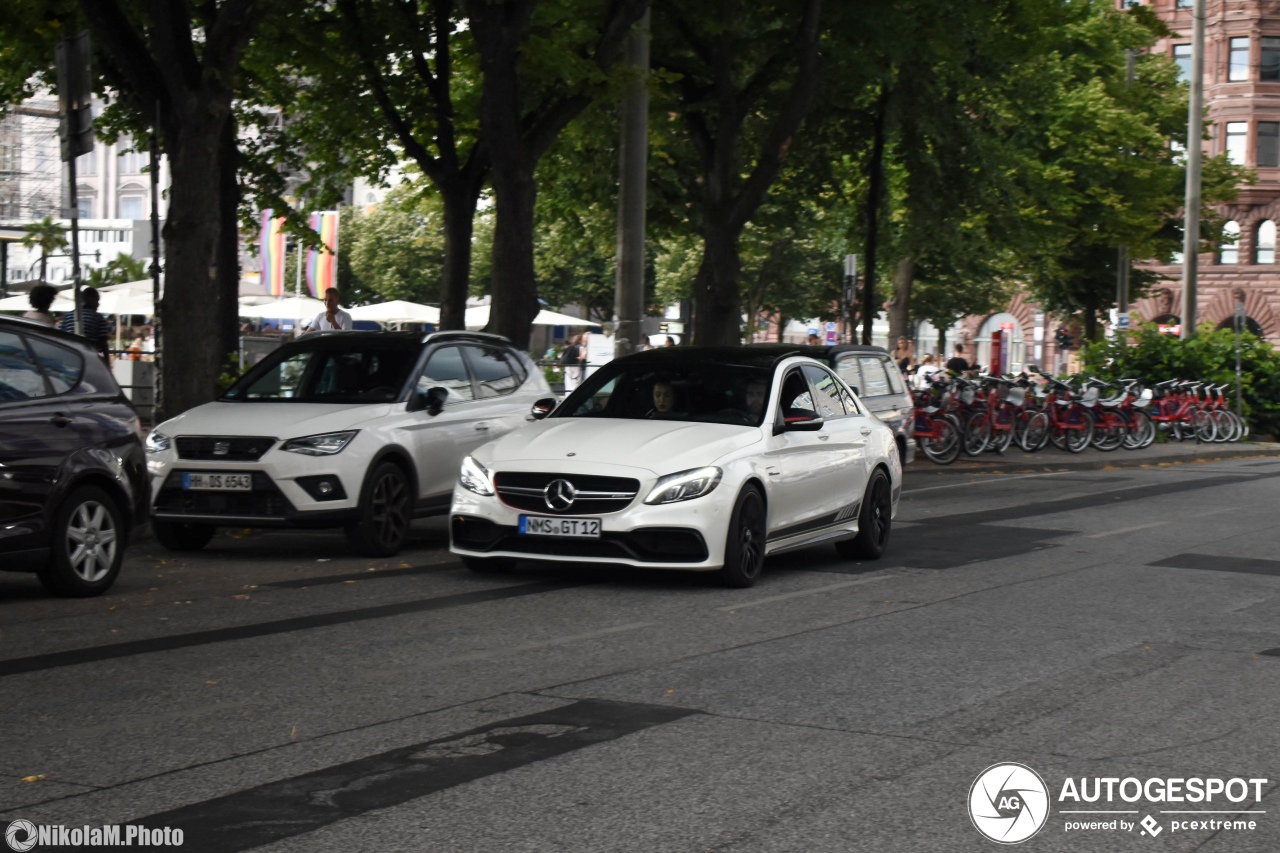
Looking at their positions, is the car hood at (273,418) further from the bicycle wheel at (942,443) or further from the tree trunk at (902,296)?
the tree trunk at (902,296)

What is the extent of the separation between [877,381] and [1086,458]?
35.3 ft

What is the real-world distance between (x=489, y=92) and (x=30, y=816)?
1479 cm

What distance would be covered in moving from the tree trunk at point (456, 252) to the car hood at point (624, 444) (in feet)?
39.2

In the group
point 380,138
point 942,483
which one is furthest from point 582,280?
point 942,483

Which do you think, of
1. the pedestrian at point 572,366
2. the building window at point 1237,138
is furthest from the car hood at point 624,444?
the building window at point 1237,138

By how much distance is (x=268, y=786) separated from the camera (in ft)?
19.5

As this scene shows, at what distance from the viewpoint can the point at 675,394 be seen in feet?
41.1

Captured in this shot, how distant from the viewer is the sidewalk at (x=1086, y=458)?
27708mm

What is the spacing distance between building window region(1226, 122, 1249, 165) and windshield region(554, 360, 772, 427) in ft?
247

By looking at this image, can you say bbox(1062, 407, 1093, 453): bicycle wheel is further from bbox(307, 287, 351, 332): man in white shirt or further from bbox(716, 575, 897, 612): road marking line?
bbox(716, 575, 897, 612): road marking line

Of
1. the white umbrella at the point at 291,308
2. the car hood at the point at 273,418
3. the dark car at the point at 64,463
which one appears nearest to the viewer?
the dark car at the point at 64,463

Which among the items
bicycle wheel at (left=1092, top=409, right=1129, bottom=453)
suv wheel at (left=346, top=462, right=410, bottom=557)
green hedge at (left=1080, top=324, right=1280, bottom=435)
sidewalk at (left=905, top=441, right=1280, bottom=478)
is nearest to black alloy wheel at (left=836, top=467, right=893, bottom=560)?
suv wheel at (left=346, top=462, right=410, bottom=557)

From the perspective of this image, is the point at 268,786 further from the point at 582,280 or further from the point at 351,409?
the point at 582,280

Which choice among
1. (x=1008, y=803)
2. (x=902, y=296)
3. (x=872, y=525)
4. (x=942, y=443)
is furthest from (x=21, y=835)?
(x=902, y=296)
